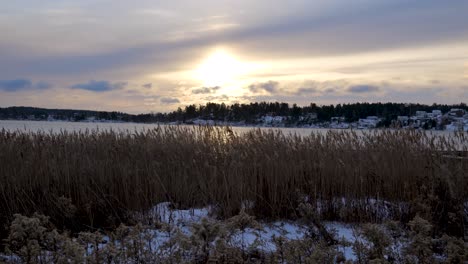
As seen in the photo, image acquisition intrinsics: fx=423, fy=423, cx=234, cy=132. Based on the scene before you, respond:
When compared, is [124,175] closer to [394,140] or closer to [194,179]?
[194,179]

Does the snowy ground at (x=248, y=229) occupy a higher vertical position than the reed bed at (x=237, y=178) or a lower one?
lower

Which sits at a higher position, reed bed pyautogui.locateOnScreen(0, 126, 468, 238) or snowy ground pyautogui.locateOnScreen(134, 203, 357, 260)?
reed bed pyautogui.locateOnScreen(0, 126, 468, 238)

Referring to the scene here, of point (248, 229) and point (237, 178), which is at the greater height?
point (237, 178)

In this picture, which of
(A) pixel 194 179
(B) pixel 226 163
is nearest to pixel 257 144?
(B) pixel 226 163

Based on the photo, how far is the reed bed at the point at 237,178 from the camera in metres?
5.61

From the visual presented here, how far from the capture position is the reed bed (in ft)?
18.4

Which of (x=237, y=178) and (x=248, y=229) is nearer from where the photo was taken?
(x=248, y=229)

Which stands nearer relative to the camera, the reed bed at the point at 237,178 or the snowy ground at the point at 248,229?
the snowy ground at the point at 248,229

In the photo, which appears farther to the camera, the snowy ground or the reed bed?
the reed bed

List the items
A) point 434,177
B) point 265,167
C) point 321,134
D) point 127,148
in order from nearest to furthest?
point 434,177
point 265,167
point 127,148
point 321,134

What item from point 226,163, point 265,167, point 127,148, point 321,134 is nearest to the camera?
point 265,167

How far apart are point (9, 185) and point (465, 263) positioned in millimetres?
5345

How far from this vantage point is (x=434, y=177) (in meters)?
5.96

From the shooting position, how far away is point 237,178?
19.8 ft
